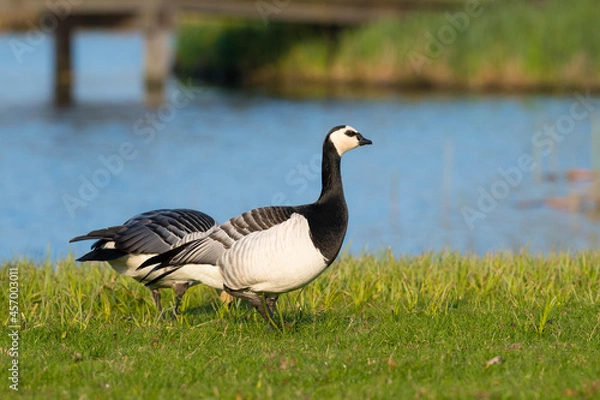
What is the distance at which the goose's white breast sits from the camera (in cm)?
737

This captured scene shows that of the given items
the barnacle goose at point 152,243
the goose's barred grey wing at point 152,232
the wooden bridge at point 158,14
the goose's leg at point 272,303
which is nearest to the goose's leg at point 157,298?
the barnacle goose at point 152,243

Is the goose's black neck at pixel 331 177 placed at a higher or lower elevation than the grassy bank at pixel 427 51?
lower

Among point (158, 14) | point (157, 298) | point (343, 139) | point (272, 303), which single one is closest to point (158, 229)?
point (157, 298)

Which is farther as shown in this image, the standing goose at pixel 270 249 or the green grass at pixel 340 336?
the standing goose at pixel 270 249

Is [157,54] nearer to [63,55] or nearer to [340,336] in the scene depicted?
[63,55]

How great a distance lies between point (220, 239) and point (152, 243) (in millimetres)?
757

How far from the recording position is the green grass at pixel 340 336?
6125 mm

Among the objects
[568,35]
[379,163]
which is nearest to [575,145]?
[379,163]

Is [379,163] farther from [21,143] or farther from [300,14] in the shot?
[300,14]

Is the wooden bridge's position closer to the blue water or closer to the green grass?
the blue water

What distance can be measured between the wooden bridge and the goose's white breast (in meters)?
33.0

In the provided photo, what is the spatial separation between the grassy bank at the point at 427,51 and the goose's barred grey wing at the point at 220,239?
31.4 metres

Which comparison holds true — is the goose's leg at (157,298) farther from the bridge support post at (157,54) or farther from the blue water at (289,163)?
the bridge support post at (157,54)

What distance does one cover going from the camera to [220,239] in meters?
7.68
